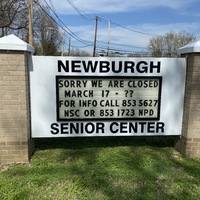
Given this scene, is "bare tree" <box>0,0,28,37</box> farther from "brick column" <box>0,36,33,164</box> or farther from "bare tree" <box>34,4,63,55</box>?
"brick column" <box>0,36,33,164</box>

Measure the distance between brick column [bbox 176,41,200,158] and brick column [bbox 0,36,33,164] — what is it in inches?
104

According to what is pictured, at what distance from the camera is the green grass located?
3.01 metres

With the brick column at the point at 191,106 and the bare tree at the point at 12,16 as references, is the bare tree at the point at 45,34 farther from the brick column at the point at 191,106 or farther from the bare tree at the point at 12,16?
the brick column at the point at 191,106

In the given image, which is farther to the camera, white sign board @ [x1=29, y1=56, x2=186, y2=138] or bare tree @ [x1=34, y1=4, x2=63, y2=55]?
bare tree @ [x1=34, y1=4, x2=63, y2=55]

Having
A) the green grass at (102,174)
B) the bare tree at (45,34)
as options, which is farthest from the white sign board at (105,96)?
the bare tree at (45,34)

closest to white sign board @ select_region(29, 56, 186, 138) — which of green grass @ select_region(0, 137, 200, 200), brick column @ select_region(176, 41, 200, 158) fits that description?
brick column @ select_region(176, 41, 200, 158)

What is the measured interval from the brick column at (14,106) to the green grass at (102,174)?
0.23 meters

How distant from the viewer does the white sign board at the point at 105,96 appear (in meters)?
3.89

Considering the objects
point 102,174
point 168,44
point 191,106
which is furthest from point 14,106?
point 168,44

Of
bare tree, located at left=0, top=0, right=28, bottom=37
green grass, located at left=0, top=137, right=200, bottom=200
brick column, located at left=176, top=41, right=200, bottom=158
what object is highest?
bare tree, located at left=0, top=0, right=28, bottom=37

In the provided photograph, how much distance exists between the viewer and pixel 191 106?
402 centimetres

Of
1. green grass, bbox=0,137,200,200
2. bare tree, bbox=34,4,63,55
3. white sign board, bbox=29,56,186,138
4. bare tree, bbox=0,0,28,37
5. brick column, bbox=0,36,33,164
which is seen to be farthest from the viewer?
bare tree, bbox=34,4,63,55

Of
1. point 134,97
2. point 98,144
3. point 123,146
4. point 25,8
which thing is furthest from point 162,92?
point 25,8

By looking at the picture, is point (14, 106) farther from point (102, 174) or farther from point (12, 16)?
point (12, 16)
